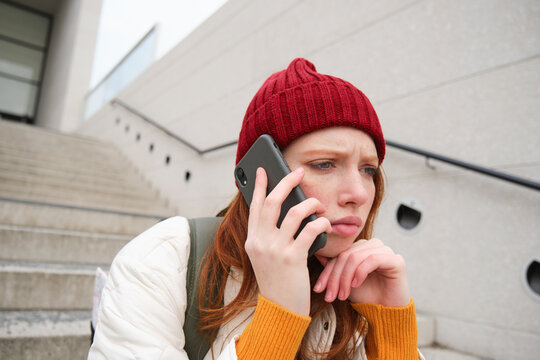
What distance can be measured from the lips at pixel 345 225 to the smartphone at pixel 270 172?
0.32 feet

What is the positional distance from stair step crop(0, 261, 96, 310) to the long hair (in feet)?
5.01

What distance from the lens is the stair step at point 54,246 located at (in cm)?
229

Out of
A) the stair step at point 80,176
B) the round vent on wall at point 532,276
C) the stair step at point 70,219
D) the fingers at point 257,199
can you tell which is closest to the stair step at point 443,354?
the round vent on wall at point 532,276

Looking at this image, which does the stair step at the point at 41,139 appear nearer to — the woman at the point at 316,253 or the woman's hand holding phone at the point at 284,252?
the woman at the point at 316,253

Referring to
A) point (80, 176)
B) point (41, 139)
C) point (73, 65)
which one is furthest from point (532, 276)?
point (73, 65)

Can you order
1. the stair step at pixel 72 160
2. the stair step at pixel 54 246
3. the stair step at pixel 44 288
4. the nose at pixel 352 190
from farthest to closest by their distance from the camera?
1. the stair step at pixel 72 160
2. the stair step at pixel 54 246
3. the stair step at pixel 44 288
4. the nose at pixel 352 190

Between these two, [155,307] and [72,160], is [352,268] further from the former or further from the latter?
[72,160]

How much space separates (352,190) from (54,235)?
239 centimetres

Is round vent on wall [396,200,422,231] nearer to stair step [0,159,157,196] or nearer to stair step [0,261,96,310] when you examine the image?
stair step [0,261,96,310]

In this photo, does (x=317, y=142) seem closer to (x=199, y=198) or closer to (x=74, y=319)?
(x=74, y=319)

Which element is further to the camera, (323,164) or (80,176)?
(80,176)

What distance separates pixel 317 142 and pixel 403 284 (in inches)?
16.7

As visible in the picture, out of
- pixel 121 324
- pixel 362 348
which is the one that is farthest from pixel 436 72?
pixel 121 324

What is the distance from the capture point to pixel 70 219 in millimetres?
3010
